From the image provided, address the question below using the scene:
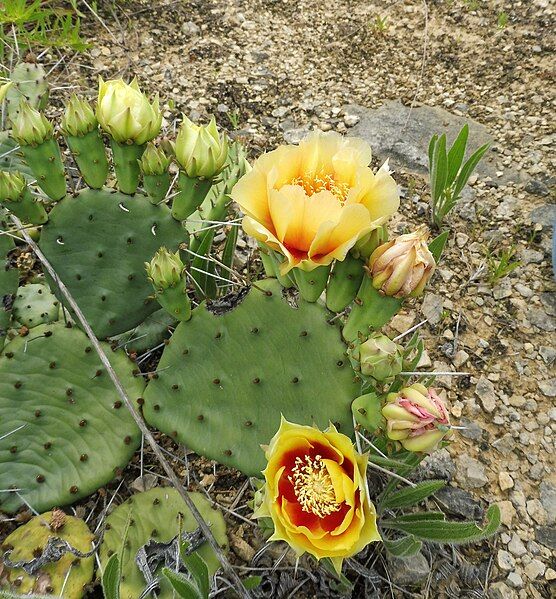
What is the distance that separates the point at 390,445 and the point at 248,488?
493mm

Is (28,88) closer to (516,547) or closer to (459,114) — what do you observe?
(459,114)

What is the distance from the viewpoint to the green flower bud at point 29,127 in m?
1.12

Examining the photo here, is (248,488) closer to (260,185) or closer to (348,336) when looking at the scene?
(348,336)

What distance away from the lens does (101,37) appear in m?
2.45

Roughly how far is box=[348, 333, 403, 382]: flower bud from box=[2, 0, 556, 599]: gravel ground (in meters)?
0.53

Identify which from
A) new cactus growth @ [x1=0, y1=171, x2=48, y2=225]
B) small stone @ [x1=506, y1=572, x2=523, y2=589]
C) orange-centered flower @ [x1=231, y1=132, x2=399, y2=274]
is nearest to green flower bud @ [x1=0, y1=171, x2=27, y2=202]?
new cactus growth @ [x1=0, y1=171, x2=48, y2=225]

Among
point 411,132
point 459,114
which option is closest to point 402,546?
point 411,132

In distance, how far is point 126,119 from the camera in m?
1.12

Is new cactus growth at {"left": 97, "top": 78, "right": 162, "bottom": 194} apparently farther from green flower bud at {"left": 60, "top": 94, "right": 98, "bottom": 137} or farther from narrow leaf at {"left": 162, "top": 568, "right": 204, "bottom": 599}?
narrow leaf at {"left": 162, "top": 568, "right": 204, "bottom": 599}

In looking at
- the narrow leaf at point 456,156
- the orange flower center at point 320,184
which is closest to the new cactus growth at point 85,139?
the orange flower center at point 320,184

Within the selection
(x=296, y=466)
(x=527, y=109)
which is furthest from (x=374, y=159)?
(x=296, y=466)

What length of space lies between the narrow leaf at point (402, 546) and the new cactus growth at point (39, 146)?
3.18ft

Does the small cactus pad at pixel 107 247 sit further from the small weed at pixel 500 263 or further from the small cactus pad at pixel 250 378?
the small weed at pixel 500 263

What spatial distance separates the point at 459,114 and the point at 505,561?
1.62 meters
